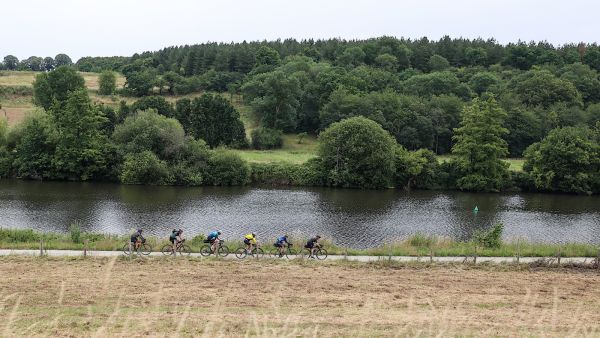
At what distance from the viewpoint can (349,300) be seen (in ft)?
72.6

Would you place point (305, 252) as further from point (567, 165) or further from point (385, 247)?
point (567, 165)

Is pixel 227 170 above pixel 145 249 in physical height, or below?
above

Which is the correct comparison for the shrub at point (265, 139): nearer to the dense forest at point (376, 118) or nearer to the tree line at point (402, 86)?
the dense forest at point (376, 118)

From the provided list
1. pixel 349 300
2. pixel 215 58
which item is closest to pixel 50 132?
pixel 349 300

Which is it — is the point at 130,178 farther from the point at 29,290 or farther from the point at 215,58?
the point at 215,58

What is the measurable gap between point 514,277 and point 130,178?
5581 cm

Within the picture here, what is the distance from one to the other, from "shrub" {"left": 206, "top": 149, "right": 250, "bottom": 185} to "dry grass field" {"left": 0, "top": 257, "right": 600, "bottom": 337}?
45.2m

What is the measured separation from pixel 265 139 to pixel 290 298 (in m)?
72.2

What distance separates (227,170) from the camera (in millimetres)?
75562

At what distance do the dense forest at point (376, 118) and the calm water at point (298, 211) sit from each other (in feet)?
12.7

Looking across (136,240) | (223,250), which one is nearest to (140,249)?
(136,240)

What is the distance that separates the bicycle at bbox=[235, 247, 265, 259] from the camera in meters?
32.1

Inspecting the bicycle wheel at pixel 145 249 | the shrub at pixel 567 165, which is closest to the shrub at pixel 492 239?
the bicycle wheel at pixel 145 249

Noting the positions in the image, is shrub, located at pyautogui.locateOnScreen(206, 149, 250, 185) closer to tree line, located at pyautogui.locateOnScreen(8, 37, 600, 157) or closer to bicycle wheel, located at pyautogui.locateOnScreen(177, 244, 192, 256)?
tree line, located at pyautogui.locateOnScreen(8, 37, 600, 157)
